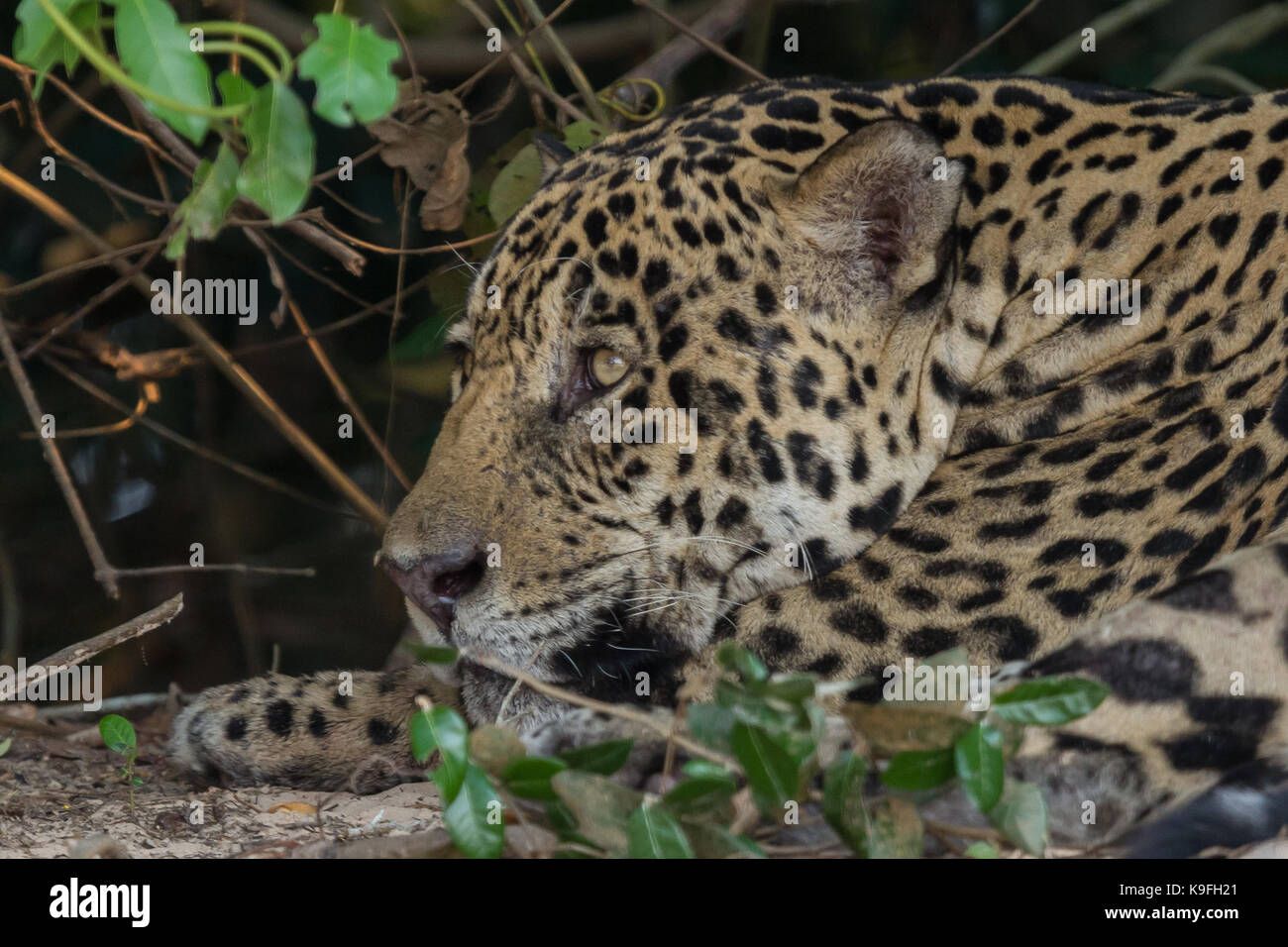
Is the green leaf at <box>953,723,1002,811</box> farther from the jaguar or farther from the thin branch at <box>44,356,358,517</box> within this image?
the thin branch at <box>44,356,358,517</box>

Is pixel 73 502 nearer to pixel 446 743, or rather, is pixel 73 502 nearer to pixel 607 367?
pixel 607 367

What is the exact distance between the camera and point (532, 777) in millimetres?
2168

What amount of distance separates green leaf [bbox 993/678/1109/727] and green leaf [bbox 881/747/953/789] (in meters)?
0.11

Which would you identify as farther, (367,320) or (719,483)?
(367,320)

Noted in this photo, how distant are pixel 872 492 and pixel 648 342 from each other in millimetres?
571

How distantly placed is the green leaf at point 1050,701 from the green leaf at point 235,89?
1.40 meters

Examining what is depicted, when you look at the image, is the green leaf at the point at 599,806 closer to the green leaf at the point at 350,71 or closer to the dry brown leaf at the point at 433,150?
the green leaf at the point at 350,71

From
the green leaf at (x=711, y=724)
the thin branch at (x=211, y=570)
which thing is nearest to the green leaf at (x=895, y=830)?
the green leaf at (x=711, y=724)

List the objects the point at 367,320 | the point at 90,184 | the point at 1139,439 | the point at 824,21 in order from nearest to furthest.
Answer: the point at 1139,439, the point at 90,184, the point at 367,320, the point at 824,21

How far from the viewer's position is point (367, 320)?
5668mm

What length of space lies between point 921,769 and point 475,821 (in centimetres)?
Answer: 65

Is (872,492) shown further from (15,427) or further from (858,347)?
(15,427)
